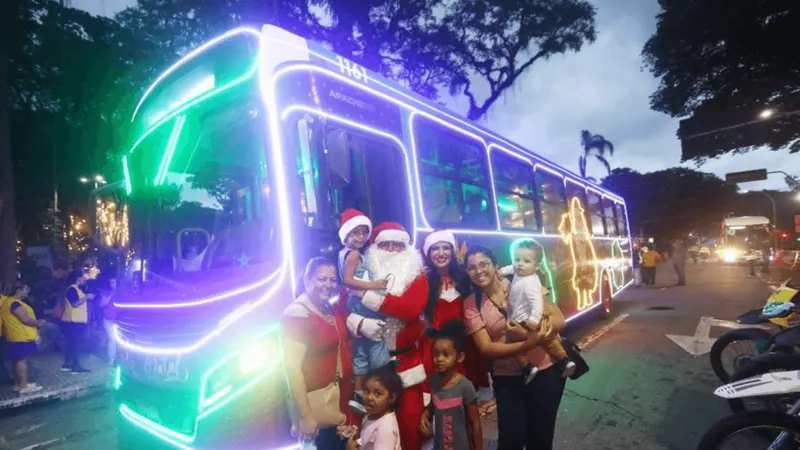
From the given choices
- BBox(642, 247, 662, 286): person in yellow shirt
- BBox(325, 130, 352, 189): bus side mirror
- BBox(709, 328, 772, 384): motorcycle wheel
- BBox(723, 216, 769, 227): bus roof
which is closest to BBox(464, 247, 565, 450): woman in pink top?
BBox(325, 130, 352, 189): bus side mirror

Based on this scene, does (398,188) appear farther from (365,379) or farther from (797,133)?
(797,133)

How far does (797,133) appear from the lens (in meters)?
19.3

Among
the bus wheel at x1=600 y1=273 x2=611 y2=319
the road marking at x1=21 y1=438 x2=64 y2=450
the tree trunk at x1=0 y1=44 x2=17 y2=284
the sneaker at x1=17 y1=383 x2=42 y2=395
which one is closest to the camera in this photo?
the road marking at x1=21 y1=438 x2=64 y2=450

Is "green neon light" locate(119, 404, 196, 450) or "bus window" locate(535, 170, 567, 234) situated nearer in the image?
"green neon light" locate(119, 404, 196, 450)

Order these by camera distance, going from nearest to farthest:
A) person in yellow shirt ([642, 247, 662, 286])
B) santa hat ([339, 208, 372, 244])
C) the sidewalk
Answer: santa hat ([339, 208, 372, 244])
the sidewalk
person in yellow shirt ([642, 247, 662, 286])

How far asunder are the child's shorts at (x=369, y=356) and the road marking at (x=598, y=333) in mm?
5775

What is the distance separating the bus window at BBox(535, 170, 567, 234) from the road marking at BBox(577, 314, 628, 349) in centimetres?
208

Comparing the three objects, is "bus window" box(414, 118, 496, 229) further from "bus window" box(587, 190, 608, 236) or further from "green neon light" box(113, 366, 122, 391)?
"bus window" box(587, 190, 608, 236)

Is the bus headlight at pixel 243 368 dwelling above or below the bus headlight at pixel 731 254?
above

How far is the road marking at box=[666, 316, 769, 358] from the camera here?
711 cm

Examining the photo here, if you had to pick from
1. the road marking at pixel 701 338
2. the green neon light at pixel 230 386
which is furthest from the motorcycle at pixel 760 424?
the road marking at pixel 701 338

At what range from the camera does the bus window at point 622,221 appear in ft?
40.0

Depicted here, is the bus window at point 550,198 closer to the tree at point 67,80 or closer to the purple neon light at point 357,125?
the purple neon light at point 357,125

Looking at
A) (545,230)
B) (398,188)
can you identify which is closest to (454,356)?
(398,188)
